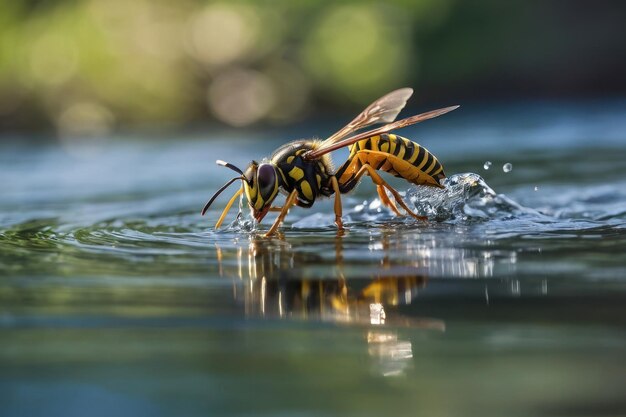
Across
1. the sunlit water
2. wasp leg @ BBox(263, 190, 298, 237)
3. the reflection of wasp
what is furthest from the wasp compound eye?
the sunlit water

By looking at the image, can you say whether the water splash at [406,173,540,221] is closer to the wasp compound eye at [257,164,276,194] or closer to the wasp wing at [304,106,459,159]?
the wasp wing at [304,106,459,159]

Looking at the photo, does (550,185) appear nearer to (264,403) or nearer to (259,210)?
(259,210)

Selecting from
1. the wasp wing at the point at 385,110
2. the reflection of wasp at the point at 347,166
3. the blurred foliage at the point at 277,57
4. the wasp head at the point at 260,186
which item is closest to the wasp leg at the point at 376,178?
the reflection of wasp at the point at 347,166

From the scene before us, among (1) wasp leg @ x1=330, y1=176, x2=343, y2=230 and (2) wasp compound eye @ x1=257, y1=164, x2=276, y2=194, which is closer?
(2) wasp compound eye @ x1=257, y1=164, x2=276, y2=194

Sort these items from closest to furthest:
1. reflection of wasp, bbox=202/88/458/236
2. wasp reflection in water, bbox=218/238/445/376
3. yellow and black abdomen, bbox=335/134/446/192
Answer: wasp reflection in water, bbox=218/238/445/376 < reflection of wasp, bbox=202/88/458/236 < yellow and black abdomen, bbox=335/134/446/192

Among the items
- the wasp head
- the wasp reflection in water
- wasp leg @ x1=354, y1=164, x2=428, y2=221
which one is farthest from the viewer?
wasp leg @ x1=354, y1=164, x2=428, y2=221

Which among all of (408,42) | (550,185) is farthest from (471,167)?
(408,42)

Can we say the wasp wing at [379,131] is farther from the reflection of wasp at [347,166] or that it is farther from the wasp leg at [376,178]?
the wasp leg at [376,178]
